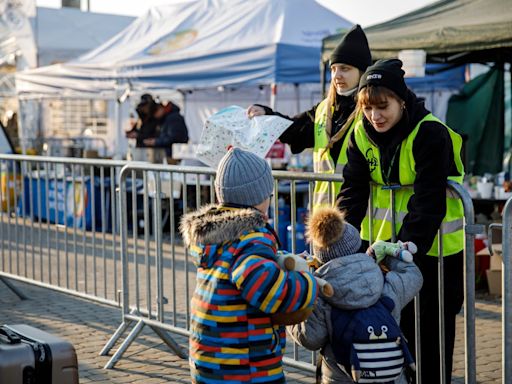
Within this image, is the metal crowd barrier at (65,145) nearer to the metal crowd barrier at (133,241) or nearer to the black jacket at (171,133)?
the black jacket at (171,133)

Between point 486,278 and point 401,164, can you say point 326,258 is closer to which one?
point 401,164

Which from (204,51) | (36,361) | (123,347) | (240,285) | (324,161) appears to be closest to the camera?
(240,285)

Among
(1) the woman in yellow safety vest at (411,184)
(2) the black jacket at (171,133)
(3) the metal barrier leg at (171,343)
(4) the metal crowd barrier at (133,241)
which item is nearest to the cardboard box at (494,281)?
(4) the metal crowd barrier at (133,241)

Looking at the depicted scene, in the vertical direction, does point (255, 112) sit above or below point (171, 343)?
above

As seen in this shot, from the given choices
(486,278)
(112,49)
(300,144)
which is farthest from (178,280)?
(112,49)

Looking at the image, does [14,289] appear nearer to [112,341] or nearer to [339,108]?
[112,341]

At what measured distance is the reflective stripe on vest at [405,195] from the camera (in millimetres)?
4188

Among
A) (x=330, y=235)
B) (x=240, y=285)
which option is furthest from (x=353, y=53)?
(x=240, y=285)

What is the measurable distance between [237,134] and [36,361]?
7.07ft

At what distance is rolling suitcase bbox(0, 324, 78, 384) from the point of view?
A: 11.7 ft

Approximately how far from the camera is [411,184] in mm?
4223

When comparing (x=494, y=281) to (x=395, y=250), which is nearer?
(x=395, y=250)

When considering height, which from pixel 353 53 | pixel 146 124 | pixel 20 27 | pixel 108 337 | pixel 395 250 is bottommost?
pixel 108 337

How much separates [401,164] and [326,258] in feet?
2.38
